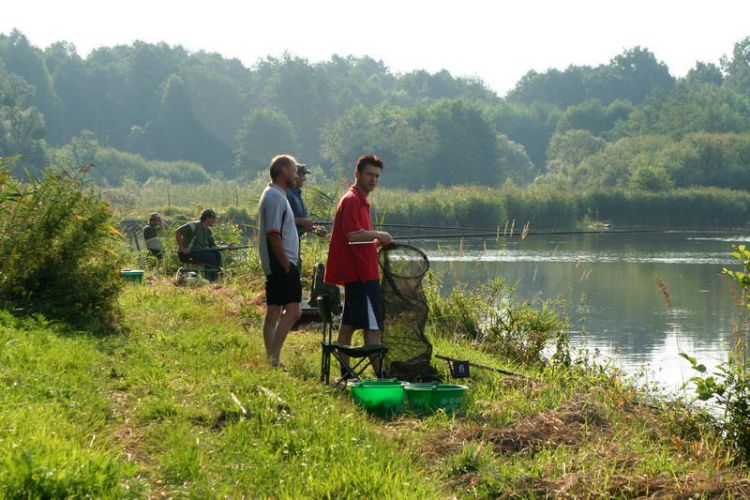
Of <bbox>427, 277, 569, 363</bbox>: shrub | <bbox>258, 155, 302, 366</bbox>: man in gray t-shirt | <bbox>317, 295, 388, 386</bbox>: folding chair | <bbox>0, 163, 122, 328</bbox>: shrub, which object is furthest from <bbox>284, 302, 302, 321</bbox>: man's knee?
<bbox>427, 277, 569, 363</bbox>: shrub

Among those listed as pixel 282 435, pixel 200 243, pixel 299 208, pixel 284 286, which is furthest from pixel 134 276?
pixel 282 435

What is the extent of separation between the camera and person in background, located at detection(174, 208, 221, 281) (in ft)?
42.6

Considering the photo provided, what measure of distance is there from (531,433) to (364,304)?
1837 millimetres

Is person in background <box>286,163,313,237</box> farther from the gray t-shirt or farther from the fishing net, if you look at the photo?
the gray t-shirt

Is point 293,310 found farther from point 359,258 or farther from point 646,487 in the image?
point 646,487

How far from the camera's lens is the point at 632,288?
2148 centimetres

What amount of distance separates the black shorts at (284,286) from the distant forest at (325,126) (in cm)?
4886

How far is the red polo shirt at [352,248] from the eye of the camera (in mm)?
7070

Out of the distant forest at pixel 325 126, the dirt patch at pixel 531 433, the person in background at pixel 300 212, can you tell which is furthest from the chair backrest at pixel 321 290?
the distant forest at pixel 325 126

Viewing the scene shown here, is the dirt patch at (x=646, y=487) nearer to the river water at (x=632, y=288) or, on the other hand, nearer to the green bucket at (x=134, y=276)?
the river water at (x=632, y=288)

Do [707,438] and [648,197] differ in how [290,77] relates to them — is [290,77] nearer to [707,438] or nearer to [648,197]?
[648,197]

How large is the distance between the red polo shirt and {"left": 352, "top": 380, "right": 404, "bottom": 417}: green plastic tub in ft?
3.72

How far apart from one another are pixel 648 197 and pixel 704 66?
99.4 meters

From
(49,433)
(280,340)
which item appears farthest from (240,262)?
(49,433)
